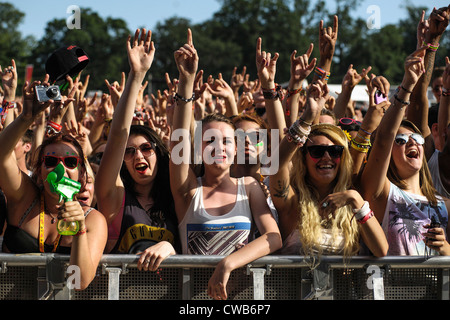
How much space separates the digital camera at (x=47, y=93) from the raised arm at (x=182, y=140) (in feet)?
2.20

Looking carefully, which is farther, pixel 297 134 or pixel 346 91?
pixel 346 91

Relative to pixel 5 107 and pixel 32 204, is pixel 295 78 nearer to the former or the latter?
pixel 32 204

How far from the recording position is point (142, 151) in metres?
3.71

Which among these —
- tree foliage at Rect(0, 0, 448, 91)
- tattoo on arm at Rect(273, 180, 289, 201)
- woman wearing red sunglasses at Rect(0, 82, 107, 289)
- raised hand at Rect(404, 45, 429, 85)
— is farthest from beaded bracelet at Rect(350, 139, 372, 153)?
tree foliage at Rect(0, 0, 448, 91)

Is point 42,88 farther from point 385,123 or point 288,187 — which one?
point 385,123

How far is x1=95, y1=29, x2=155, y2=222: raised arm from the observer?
3330 mm

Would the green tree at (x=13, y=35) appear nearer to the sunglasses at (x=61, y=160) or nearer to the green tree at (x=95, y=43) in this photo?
the green tree at (x=95, y=43)

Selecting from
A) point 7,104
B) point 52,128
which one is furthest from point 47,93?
point 7,104

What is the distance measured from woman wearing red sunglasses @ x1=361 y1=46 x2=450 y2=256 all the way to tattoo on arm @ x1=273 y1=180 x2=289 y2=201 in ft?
1.72

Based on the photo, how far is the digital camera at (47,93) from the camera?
313cm

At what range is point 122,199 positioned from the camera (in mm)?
3518

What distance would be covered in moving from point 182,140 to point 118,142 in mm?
363

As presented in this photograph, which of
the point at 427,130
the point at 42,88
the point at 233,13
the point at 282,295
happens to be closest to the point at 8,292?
the point at 42,88

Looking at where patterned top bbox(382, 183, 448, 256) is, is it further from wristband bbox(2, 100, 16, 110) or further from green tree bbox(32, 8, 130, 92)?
green tree bbox(32, 8, 130, 92)
